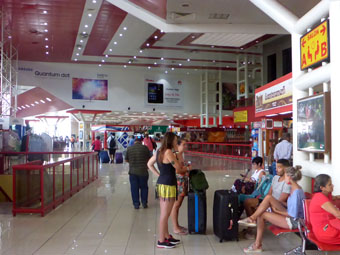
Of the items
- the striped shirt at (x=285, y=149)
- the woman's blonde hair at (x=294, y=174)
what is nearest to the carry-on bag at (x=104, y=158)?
the striped shirt at (x=285, y=149)

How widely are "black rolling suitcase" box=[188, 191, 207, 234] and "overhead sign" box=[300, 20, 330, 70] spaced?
2.37 meters

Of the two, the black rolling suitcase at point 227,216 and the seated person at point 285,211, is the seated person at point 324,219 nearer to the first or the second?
the seated person at point 285,211

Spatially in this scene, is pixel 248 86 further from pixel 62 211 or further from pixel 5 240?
pixel 5 240

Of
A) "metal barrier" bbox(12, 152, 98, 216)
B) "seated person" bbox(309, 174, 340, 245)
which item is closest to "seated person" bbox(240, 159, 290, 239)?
"seated person" bbox(309, 174, 340, 245)

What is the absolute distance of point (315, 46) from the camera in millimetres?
4883

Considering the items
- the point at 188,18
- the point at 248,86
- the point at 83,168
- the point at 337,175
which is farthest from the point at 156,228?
the point at 248,86

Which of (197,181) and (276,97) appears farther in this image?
(276,97)

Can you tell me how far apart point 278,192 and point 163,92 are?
27.1 meters

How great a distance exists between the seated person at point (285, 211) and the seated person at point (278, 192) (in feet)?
0.42

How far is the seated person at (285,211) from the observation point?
3.86 meters

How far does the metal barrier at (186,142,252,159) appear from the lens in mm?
21094

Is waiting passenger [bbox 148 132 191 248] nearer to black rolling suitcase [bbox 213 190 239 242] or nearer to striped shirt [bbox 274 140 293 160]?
black rolling suitcase [bbox 213 190 239 242]

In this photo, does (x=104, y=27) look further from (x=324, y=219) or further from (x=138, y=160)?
(x=324, y=219)

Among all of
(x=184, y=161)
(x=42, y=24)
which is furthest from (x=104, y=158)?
(x=184, y=161)
